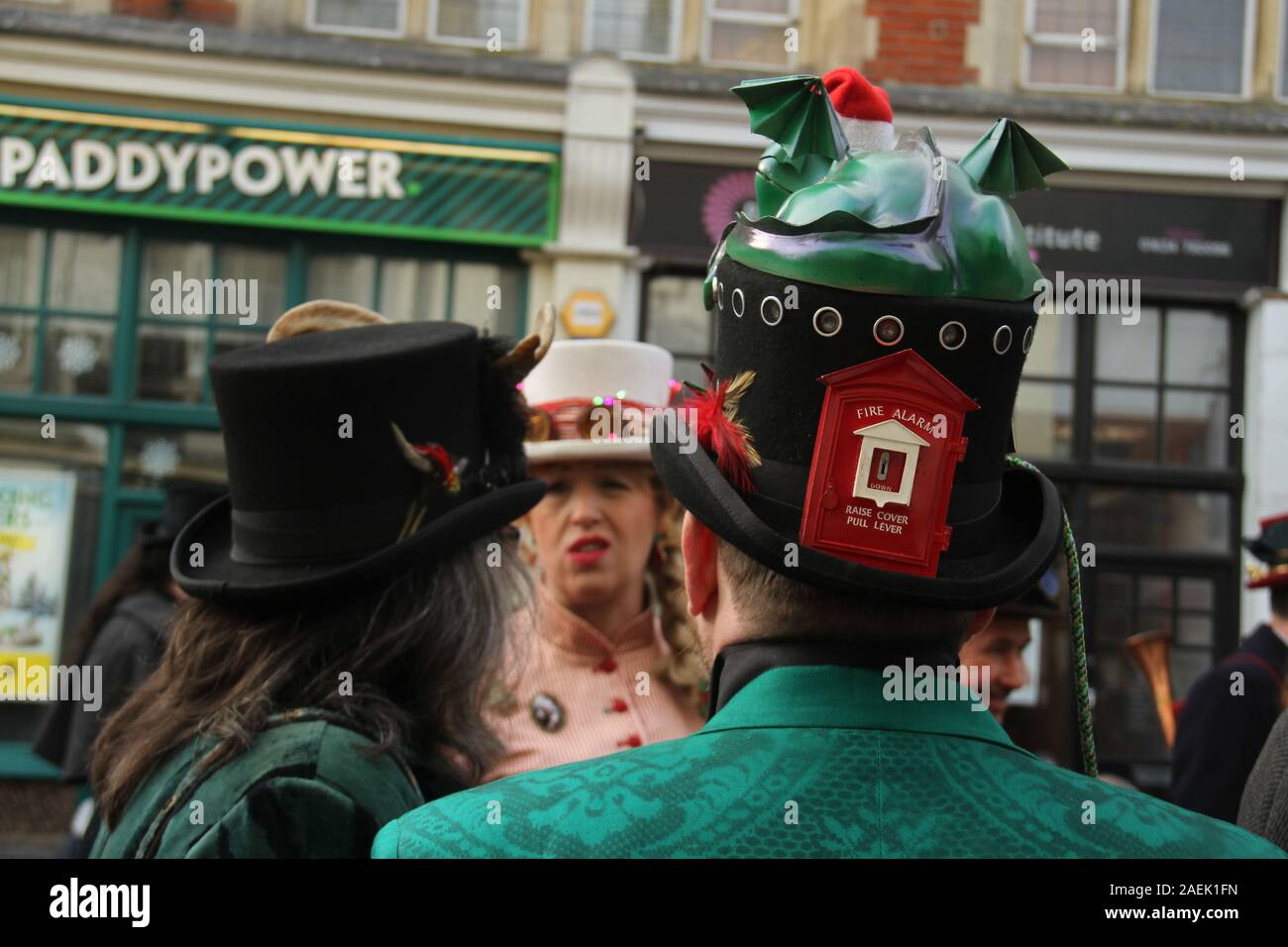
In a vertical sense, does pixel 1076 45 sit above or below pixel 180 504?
above

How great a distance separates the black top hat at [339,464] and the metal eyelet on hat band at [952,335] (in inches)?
39.3

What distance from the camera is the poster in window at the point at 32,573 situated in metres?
9.04

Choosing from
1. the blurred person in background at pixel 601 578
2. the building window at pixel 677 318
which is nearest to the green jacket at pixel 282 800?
the blurred person in background at pixel 601 578

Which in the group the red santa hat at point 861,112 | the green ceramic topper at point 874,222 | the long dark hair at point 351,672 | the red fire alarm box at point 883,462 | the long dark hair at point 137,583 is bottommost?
the long dark hair at point 137,583

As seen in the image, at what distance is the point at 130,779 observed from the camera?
2.00 meters

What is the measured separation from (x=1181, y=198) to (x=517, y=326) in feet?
15.3

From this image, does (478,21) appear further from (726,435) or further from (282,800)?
(726,435)

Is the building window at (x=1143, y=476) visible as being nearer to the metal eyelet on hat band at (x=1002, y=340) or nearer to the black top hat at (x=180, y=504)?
the black top hat at (x=180, y=504)

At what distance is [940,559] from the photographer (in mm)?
1422

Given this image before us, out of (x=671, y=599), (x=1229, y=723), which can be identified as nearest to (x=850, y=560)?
(x=671, y=599)

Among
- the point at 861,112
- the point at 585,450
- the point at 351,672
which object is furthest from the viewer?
the point at 585,450

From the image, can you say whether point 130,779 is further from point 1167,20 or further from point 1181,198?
point 1167,20

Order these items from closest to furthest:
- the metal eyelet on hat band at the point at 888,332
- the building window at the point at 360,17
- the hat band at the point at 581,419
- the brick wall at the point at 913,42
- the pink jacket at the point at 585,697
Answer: the metal eyelet on hat band at the point at 888,332 < the pink jacket at the point at 585,697 < the hat band at the point at 581,419 < the brick wall at the point at 913,42 < the building window at the point at 360,17

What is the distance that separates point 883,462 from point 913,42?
8709mm
